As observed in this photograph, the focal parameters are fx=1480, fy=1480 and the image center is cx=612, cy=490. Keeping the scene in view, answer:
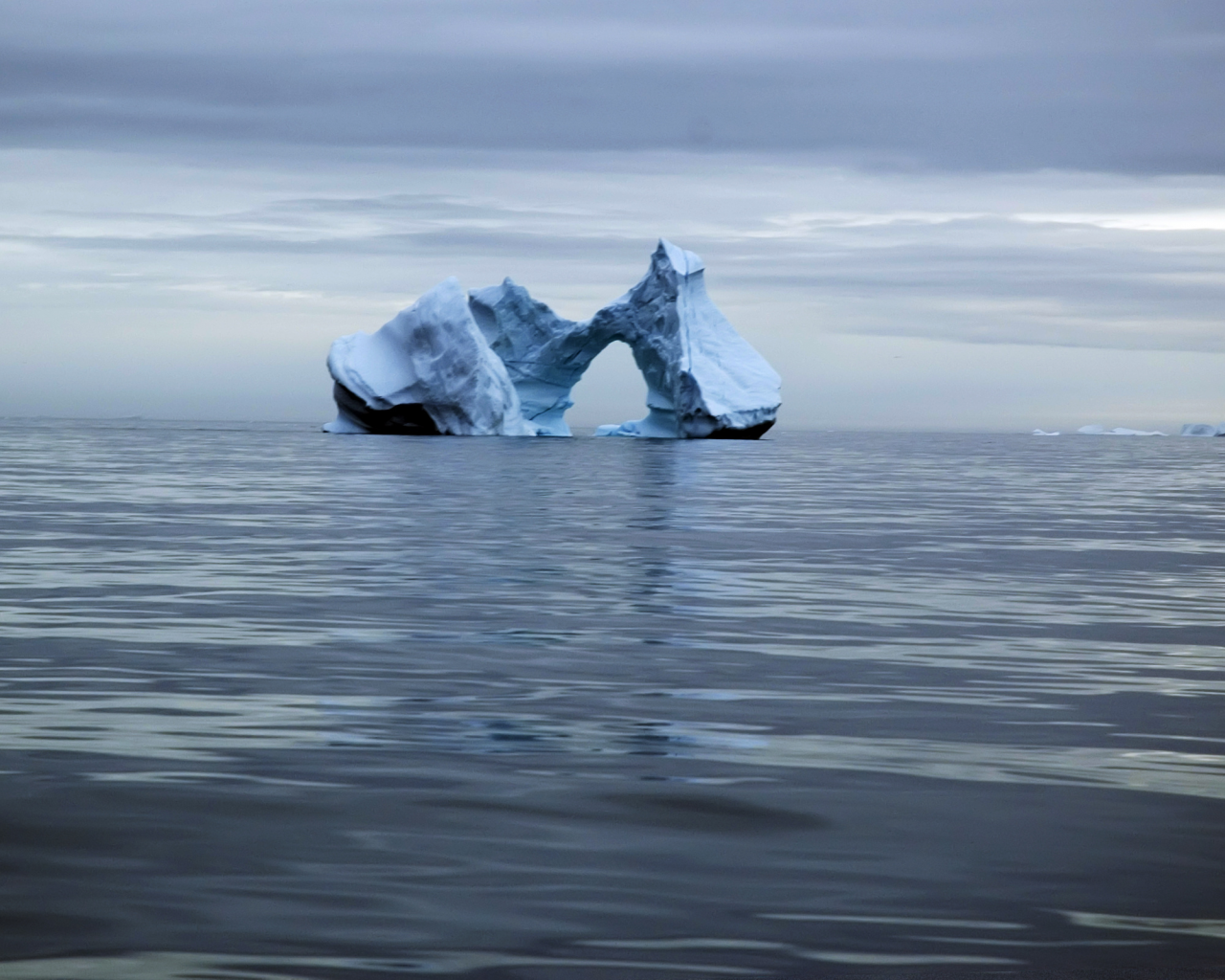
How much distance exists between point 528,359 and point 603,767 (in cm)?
4667

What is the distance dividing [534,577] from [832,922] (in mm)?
7789

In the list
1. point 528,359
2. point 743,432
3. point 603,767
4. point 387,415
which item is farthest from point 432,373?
point 603,767

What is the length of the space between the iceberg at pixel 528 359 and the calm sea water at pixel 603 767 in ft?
107

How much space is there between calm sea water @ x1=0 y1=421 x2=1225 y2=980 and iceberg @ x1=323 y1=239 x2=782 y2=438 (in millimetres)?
32565

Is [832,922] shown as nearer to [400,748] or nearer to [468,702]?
[400,748]

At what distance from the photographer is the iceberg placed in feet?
147

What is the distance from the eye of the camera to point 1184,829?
4434mm

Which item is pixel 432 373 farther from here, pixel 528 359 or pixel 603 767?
pixel 603 767

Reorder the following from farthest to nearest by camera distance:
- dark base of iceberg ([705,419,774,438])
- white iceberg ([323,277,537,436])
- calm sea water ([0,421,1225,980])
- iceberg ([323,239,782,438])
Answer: dark base of iceberg ([705,419,774,438]) < iceberg ([323,239,782,438]) < white iceberg ([323,277,537,436]) < calm sea water ([0,421,1225,980])

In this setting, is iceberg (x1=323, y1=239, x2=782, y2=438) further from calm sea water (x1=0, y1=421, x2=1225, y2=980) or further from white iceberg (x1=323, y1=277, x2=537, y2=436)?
calm sea water (x1=0, y1=421, x2=1225, y2=980)

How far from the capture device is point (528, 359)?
51.4 meters

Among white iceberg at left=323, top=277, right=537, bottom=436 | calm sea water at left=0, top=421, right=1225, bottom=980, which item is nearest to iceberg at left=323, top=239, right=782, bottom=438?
white iceberg at left=323, top=277, right=537, bottom=436

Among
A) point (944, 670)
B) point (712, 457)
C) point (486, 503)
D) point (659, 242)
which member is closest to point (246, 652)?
point (944, 670)

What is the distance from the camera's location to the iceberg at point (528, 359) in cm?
4481
